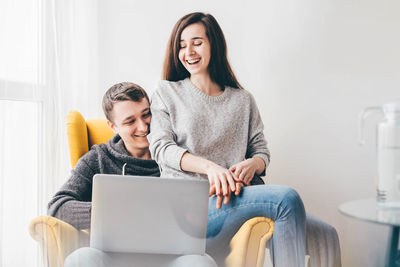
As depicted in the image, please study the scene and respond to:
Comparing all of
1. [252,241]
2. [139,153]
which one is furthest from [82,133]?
[252,241]

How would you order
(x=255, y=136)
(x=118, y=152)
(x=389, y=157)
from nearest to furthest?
(x=389, y=157) < (x=255, y=136) < (x=118, y=152)

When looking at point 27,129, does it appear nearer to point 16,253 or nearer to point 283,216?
point 16,253

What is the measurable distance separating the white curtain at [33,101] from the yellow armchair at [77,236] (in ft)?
0.15

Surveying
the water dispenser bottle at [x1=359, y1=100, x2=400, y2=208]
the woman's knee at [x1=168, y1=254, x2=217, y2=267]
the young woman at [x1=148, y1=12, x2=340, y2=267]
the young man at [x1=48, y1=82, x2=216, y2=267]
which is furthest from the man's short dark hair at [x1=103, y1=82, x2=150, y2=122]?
the water dispenser bottle at [x1=359, y1=100, x2=400, y2=208]

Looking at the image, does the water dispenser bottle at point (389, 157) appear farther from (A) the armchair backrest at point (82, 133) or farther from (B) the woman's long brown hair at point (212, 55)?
(A) the armchair backrest at point (82, 133)

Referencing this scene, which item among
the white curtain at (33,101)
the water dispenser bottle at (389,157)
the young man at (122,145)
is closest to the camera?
the water dispenser bottle at (389,157)

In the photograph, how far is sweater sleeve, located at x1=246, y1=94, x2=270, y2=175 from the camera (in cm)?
131

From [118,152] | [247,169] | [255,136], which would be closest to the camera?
[247,169]

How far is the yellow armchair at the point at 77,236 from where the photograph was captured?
1118 mm

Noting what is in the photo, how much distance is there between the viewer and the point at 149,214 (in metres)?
1.13

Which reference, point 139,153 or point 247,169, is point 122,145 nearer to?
point 139,153

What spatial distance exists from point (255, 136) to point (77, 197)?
0.56 meters

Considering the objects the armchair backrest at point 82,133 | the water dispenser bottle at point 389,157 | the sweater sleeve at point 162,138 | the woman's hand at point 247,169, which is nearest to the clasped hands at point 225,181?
the woman's hand at point 247,169

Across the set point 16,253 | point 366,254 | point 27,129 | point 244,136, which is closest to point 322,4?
point 244,136
